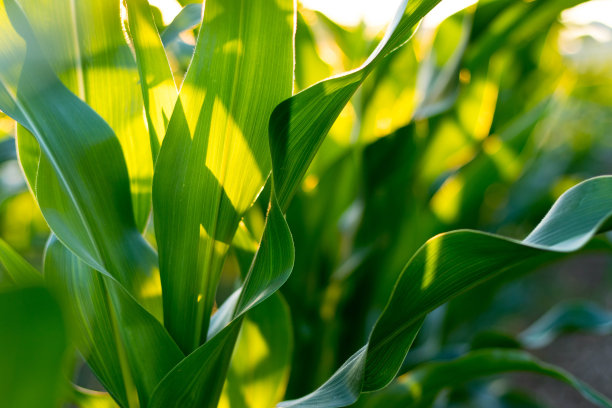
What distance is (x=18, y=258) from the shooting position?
39 centimetres

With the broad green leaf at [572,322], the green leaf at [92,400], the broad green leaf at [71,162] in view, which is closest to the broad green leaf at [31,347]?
the broad green leaf at [71,162]

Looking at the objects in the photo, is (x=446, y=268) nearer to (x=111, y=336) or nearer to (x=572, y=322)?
(x=111, y=336)

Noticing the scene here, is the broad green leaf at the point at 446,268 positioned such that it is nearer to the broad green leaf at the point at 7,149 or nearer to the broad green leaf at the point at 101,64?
the broad green leaf at the point at 101,64

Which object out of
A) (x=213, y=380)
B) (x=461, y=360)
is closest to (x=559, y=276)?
(x=461, y=360)

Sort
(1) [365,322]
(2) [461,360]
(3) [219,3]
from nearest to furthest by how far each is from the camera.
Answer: (3) [219,3] → (2) [461,360] → (1) [365,322]

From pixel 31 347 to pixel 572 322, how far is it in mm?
793

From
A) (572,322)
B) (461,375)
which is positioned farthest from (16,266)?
(572,322)

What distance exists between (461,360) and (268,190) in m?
0.27

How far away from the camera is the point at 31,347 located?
0.63 feet

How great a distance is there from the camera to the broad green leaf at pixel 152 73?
0.38 meters

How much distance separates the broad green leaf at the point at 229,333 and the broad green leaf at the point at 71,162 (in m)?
0.08

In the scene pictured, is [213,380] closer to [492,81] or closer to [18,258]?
[18,258]

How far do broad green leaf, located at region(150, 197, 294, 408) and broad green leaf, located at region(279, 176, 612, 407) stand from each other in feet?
0.20

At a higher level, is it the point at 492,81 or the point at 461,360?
the point at 492,81
